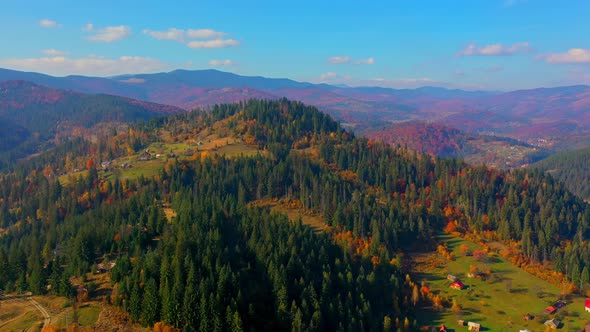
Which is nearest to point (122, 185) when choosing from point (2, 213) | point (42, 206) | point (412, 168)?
point (42, 206)

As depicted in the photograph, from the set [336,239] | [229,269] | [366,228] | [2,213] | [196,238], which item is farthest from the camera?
[2,213]

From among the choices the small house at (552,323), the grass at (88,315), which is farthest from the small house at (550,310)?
the grass at (88,315)

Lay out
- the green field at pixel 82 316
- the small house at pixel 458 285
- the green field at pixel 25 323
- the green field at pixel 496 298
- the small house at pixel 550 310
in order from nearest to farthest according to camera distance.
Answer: the green field at pixel 25 323 → the green field at pixel 82 316 → the green field at pixel 496 298 → the small house at pixel 550 310 → the small house at pixel 458 285

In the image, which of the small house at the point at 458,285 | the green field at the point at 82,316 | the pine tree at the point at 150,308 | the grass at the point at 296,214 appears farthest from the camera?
the grass at the point at 296,214

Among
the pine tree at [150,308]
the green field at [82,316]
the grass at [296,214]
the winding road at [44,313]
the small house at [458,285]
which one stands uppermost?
the pine tree at [150,308]

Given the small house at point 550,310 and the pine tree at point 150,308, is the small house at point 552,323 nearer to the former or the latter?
the small house at point 550,310

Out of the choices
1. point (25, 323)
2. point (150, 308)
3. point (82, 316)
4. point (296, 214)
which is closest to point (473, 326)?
point (150, 308)

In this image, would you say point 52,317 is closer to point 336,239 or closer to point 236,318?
point 236,318

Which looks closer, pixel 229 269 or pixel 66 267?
pixel 229 269
